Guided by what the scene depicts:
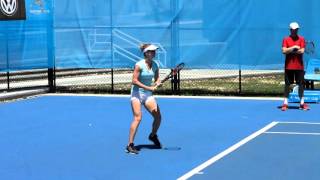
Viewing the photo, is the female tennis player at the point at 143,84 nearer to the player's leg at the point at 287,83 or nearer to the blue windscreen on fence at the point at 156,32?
the player's leg at the point at 287,83

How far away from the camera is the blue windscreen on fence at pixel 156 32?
1714 cm

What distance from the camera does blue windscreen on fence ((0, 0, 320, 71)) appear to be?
56.2 ft

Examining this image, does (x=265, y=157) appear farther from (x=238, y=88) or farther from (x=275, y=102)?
(x=238, y=88)

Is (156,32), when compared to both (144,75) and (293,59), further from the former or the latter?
(144,75)

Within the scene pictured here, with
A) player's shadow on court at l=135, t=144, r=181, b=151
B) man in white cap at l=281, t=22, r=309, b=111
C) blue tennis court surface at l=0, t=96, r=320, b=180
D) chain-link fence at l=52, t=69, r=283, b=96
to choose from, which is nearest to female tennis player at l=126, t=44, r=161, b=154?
player's shadow on court at l=135, t=144, r=181, b=151

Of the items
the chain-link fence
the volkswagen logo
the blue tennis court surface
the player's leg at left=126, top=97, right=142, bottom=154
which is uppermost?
the volkswagen logo

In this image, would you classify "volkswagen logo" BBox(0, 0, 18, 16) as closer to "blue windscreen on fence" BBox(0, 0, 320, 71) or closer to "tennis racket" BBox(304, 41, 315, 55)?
"blue windscreen on fence" BBox(0, 0, 320, 71)

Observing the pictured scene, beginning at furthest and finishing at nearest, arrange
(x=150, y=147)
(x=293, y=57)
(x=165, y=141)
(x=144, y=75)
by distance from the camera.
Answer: (x=293, y=57)
(x=165, y=141)
(x=150, y=147)
(x=144, y=75)

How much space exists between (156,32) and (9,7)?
4.09 metres

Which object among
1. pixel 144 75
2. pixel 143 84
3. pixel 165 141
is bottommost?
pixel 165 141

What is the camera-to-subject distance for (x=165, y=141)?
11.0m

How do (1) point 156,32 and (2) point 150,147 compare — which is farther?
(1) point 156,32

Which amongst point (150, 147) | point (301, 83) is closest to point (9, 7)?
point (301, 83)

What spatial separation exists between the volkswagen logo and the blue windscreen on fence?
30cm
